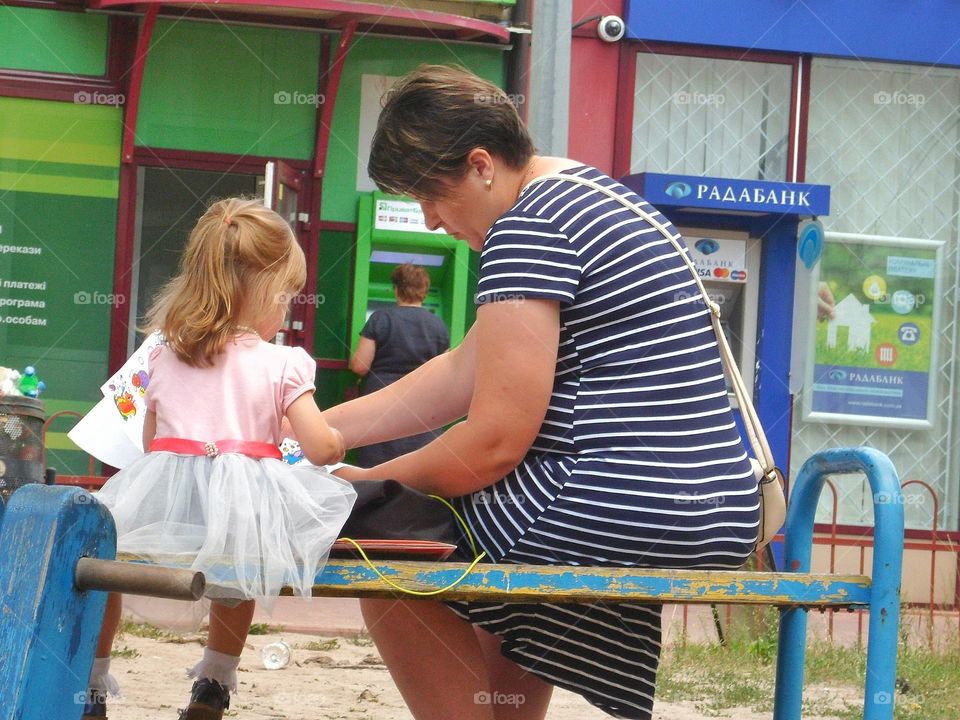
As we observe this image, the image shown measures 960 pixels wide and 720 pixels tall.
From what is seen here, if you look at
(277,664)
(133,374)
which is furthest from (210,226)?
(277,664)

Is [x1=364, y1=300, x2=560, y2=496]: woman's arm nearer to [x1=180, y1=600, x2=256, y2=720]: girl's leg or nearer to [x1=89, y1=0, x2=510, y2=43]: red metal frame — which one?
[x1=180, y1=600, x2=256, y2=720]: girl's leg

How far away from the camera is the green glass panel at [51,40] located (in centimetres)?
815

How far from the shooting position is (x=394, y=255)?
8.44 metres

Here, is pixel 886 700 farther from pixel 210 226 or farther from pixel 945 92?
pixel 945 92

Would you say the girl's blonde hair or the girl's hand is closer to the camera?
the girl's hand

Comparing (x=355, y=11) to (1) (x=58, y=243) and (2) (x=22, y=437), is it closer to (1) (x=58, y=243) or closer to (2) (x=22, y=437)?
(1) (x=58, y=243)

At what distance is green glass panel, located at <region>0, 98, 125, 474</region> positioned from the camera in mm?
8164

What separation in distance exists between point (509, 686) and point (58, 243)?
6.10 meters

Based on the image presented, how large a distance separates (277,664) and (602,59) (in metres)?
4.63

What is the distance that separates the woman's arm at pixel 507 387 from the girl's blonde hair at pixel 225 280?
69 centimetres

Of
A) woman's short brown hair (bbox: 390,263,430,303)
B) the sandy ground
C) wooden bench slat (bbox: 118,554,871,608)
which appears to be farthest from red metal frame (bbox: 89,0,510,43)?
wooden bench slat (bbox: 118,554,871,608)

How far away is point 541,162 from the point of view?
109 inches

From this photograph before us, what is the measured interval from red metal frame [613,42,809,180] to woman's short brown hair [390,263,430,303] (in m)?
1.52

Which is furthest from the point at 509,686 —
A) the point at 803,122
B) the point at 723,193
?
the point at 803,122
